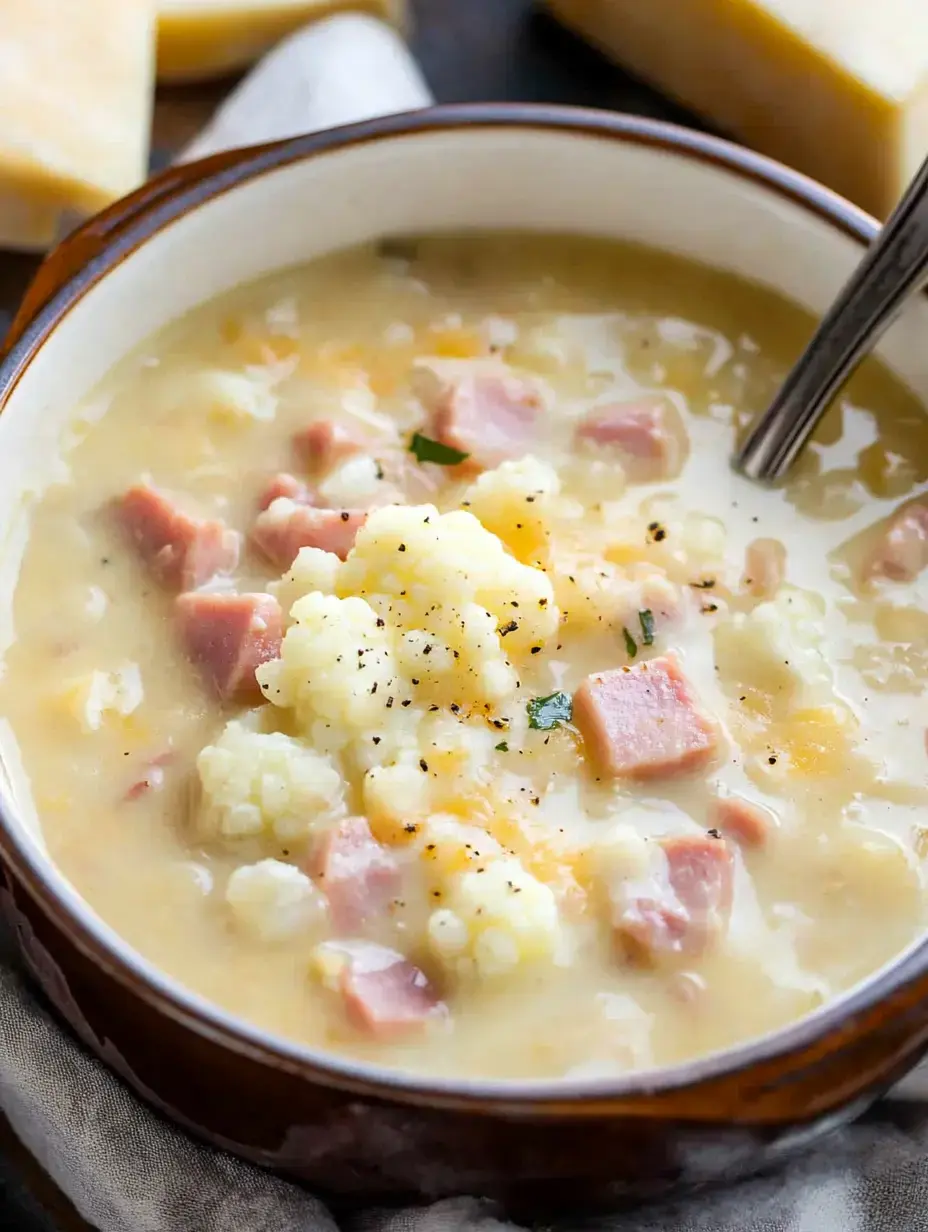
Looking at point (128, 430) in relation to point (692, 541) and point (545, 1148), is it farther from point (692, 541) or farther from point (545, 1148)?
point (545, 1148)

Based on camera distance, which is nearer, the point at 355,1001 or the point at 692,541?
the point at 355,1001

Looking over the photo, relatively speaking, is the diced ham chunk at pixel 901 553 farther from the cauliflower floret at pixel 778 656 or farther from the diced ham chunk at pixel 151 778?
the diced ham chunk at pixel 151 778

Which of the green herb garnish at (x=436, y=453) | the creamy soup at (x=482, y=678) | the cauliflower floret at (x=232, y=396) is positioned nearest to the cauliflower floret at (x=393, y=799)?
the creamy soup at (x=482, y=678)

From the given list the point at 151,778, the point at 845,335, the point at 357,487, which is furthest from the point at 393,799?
the point at 845,335

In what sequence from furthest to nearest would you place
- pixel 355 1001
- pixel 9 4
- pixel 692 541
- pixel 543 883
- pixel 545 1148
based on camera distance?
pixel 9 4 < pixel 692 541 < pixel 543 883 < pixel 355 1001 < pixel 545 1148

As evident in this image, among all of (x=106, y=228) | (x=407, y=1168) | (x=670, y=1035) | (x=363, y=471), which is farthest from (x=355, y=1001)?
(x=106, y=228)

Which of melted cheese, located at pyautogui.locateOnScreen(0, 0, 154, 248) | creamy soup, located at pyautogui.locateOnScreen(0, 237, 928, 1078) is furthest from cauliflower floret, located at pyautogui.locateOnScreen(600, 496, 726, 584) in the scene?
melted cheese, located at pyautogui.locateOnScreen(0, 0, 154, 248)
